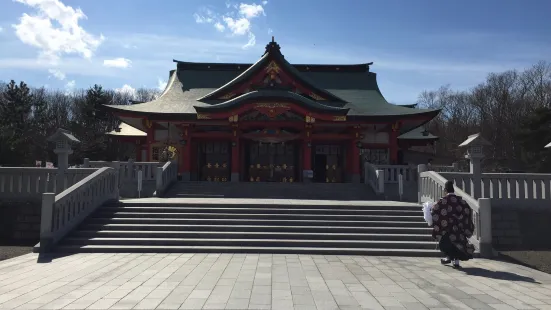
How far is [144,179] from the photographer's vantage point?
55.3 feet

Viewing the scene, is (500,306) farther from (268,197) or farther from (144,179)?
(144,179)

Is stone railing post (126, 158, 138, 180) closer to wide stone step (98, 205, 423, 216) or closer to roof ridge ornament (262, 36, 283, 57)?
wide stone step (98, 205, 423, 216)

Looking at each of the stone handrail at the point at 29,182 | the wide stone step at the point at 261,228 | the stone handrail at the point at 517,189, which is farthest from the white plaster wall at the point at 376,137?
the stone handrail at the point at 29,182

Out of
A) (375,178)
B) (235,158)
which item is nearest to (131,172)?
(235,158)

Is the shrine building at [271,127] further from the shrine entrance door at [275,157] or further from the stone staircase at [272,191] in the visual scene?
the stone staircase at [272,191]

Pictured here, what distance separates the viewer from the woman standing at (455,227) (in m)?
8.08

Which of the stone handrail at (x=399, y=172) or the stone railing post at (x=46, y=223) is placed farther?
the stone handrail at (x=399, y=172)

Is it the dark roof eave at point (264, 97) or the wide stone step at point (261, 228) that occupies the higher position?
the dark roof eave at point (264, 97)

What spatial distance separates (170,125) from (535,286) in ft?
61.5

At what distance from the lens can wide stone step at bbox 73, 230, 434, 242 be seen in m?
10.2

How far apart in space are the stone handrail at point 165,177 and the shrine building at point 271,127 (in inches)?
111

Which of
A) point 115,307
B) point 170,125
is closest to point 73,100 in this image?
point 170,125

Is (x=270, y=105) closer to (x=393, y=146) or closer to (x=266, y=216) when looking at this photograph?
(x=393, y=146)

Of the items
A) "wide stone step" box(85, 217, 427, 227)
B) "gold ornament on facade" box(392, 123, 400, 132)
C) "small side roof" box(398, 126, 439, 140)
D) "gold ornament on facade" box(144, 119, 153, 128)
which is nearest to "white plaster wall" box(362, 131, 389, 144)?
"gold ornament on facade" box(392, 123, 400, 132)
